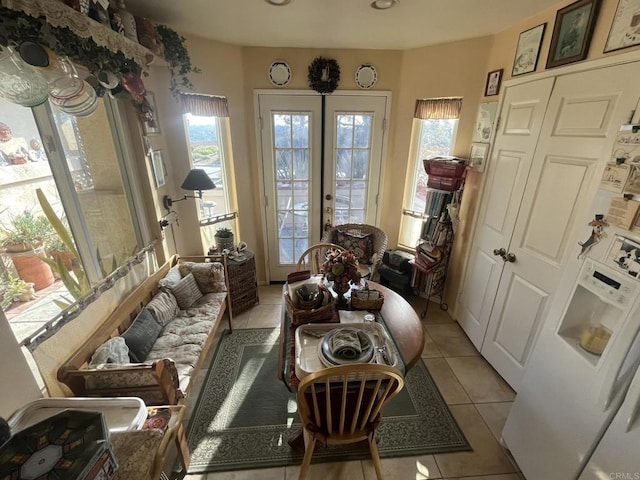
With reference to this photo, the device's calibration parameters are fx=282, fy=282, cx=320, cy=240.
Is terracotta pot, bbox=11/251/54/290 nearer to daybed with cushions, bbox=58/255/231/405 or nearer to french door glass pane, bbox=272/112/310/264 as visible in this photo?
daybed with cushions, bbox=58/255/231/405

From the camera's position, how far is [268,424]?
186 centimetres

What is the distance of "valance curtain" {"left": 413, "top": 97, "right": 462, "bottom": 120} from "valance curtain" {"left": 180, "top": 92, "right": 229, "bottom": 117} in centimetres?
194

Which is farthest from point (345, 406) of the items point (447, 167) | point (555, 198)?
point (447, 167)

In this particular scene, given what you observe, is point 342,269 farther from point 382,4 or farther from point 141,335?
point 382,4

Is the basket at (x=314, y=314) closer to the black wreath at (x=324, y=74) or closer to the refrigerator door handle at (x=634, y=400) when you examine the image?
the refrigerator door handle at (x=634, y=400)

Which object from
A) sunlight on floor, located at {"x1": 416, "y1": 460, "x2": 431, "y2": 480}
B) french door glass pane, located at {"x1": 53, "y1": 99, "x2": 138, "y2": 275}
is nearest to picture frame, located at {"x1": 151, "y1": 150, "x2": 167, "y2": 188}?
french door glass pane, located at {"x1": 53, "y1": 99, "x2": 138, "y2": 275}

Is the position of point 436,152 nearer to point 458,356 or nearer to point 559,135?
point 559,135

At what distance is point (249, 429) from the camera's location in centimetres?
182

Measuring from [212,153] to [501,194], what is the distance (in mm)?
2670

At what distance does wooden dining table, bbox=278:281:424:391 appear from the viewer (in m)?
1.32

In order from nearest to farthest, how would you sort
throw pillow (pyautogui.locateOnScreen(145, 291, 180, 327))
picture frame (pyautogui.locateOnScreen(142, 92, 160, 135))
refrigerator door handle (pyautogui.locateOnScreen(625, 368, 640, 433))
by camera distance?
1. refrigerator door handle (pyautogui.locateOnScreen(625, 368, 640, 433))
2. throw pillow (pyautogui.locateOnScreen(145, 291, 180, 327))
3. picture frame (pyautogui.locateOnScreen(142, 92, 160, 135))

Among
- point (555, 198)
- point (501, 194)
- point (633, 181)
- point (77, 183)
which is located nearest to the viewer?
point (633, 181)

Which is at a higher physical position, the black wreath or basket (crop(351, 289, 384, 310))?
the black wreath

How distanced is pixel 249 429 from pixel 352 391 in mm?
961
